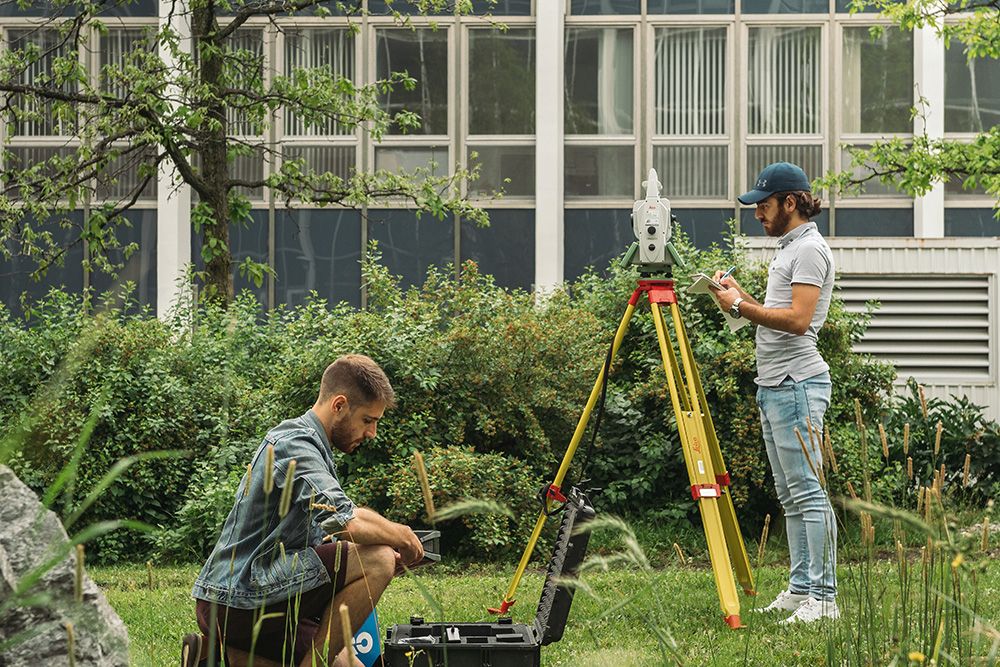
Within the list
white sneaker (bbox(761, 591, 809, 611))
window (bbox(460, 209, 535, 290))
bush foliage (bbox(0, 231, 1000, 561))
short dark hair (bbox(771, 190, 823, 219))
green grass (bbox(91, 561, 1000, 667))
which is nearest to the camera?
green grass (bbox(91, 561, 1000, 667))

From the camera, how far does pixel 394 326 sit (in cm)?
952

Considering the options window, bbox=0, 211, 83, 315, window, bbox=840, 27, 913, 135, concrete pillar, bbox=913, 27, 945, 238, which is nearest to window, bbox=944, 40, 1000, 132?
concrete pillar, bbox=913, 27, 945, 238

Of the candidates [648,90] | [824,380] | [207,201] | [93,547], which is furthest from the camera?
[648,90]

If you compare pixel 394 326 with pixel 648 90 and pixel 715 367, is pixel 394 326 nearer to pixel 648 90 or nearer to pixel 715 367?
pixel 715 367

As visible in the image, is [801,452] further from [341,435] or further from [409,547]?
[341,435]

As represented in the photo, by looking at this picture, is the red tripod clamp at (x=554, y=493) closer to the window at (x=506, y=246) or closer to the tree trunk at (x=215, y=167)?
the tree trunk at (x=215, y=167)

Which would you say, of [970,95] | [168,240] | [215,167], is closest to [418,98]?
[168,240]

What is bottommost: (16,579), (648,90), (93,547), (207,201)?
(93,547)

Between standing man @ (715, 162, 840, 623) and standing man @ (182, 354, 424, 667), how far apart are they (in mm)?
2037

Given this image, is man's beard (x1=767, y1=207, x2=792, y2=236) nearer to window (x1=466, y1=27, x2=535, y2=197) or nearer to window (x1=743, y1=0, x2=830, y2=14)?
window (x1=466, y1=27, x2=535, y2=197)

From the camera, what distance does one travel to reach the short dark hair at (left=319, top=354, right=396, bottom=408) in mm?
4176

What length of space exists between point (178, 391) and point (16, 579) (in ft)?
24.0

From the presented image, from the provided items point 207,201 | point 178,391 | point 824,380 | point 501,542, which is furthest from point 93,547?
point 824,380

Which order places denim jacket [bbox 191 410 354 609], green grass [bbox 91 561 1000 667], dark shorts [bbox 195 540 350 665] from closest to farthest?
denim jacket [bbox 191 410 354 609] < dark shorts [bbox 195 540 350 665] < green grass [bbox 91 561 1000 667]
